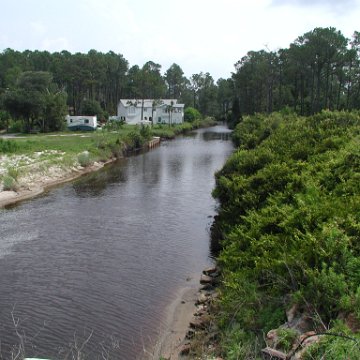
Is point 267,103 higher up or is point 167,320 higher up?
point 267,103

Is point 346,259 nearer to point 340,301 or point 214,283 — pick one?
point 340,301

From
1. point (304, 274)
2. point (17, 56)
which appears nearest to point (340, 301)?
point (304, 274)

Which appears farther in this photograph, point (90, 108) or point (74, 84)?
point (74, 84)

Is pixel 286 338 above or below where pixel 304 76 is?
below

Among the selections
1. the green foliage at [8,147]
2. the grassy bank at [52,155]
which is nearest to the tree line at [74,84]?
the grassy bank at [52,155]

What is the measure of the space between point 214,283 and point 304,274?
6745mm

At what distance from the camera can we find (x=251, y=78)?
107 meters

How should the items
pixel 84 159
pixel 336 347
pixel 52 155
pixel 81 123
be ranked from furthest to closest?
pixel 81 123, pixel 84 159, pixel 52 155, pixel 336 347

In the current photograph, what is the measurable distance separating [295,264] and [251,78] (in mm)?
99642

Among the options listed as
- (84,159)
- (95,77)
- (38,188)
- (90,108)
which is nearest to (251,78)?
(95,77)

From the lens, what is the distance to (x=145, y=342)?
45.9 feet

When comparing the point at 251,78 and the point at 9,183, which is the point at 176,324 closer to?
the point at 9,183

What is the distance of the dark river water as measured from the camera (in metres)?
14.3

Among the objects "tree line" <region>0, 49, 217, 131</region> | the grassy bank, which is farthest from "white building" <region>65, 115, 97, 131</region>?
the grassy bank
